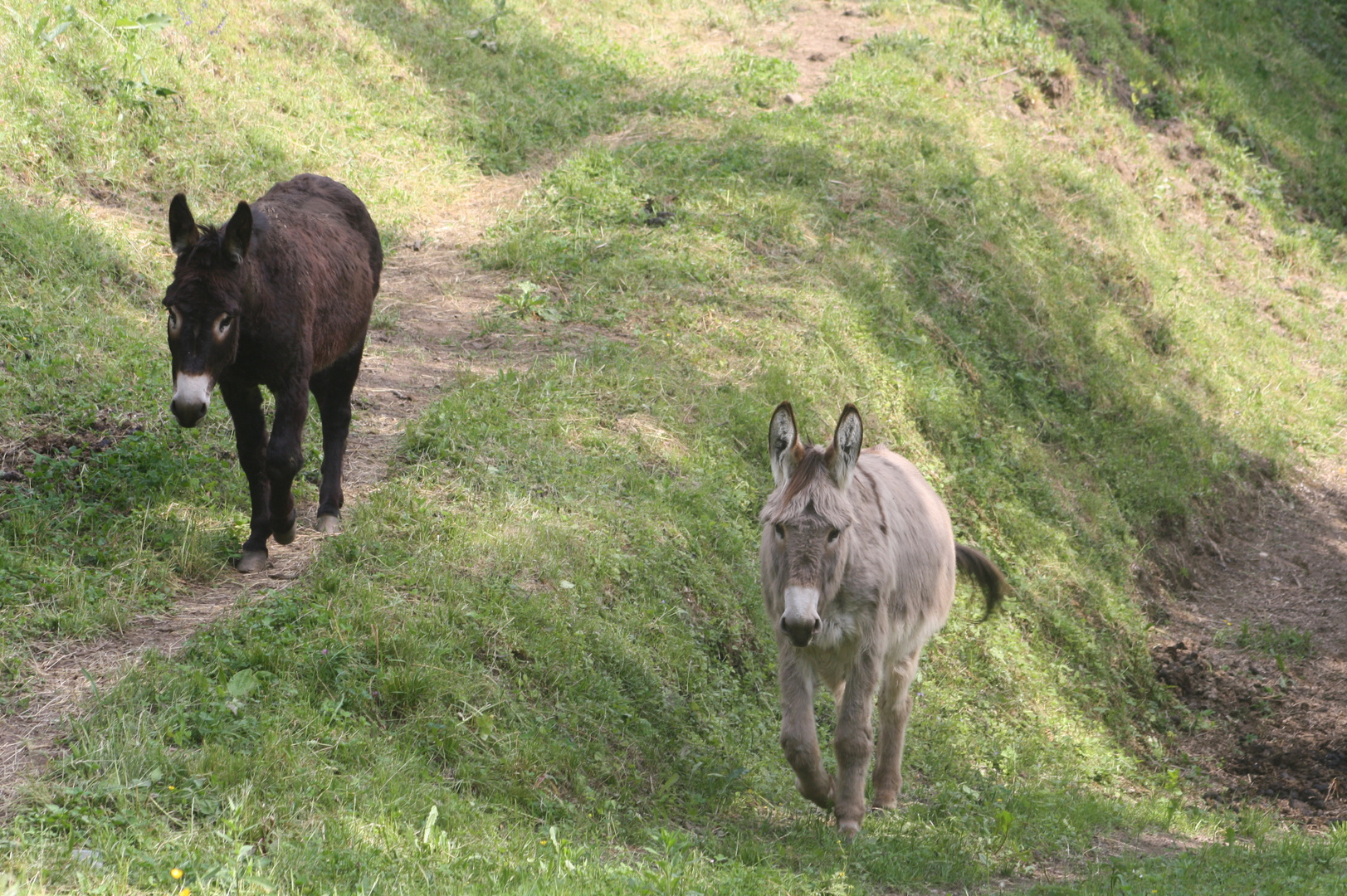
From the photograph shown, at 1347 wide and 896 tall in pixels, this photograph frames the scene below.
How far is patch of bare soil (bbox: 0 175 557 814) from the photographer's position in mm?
4816

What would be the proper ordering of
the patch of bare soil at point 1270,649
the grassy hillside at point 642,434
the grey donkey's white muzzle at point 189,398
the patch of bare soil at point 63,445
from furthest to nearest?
the patch of bare soil at point 1270,649
the patch of bare soil at point 63,445
the grey donkey's white muzzle at point 189,398
the grassy hillside at point 642,434

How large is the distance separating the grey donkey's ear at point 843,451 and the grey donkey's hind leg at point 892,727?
4.92 feet

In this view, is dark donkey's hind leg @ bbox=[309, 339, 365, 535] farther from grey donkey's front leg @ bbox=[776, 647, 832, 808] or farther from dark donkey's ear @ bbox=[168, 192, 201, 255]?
grey donkey's front leg @ bbox=[776, 647, 832, 808]

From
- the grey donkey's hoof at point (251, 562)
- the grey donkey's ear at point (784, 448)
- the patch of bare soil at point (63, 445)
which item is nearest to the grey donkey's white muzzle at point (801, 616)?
the grey donkey's ear at point (784, 448)

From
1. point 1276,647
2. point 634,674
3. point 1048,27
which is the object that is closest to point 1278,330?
point 1048,27

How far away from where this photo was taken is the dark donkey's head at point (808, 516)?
196 inches

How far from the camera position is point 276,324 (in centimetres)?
599

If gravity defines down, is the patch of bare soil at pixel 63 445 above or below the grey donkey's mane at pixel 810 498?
→ below

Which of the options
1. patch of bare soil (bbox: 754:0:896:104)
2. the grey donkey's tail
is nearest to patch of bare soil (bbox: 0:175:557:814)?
the grey donkey's tail

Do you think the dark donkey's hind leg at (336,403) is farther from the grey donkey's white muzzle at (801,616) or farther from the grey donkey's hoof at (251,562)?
the grey donkey's white muzzle at (801,616)

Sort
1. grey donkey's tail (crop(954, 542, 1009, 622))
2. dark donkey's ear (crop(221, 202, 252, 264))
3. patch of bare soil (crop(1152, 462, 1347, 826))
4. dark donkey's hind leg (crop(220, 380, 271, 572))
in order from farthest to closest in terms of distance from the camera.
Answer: patch of bare soil (crop(1152, 462, 1347, 826)) < grey donkey's tail (crop(954, 542, 1009, 622)) < dark donkey's hind leg (crop(220, 380, 271, 572)) < dark donkey's ear (crop(221, 202, 252, 264))

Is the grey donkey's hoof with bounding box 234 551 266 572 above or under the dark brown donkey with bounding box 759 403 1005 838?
under

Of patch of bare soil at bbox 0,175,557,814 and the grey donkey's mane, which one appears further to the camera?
the grey donkey's mane

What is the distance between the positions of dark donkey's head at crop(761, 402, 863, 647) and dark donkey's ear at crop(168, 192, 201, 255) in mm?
3048
